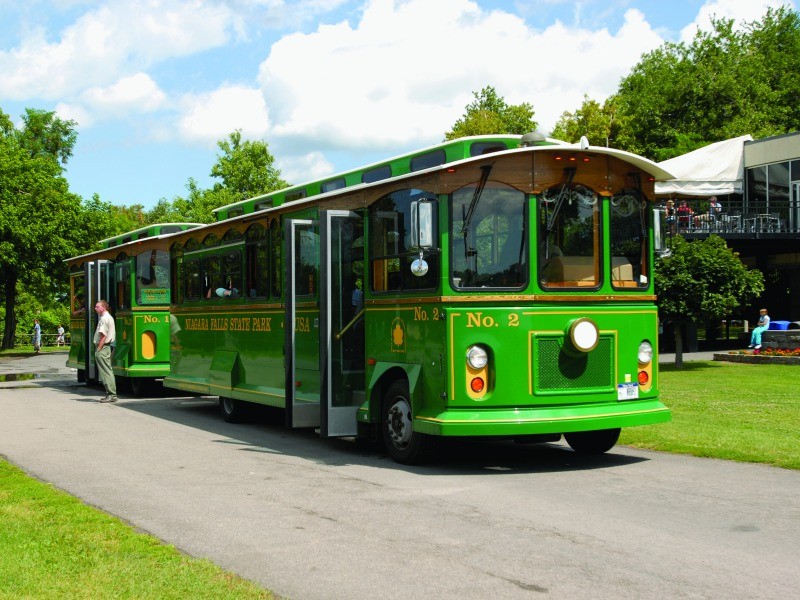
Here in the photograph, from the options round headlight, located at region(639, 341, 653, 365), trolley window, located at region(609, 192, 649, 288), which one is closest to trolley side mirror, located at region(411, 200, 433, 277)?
trolley window, located at region(609, 192, 649, 288)

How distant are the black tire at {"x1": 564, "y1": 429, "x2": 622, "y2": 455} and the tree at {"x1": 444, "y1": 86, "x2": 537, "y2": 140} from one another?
3736 centimetres

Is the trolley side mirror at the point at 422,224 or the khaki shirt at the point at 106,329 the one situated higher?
the trolley side mirror at the point at 422,224

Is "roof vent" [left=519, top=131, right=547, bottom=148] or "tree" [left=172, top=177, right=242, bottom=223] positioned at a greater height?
"tree" [left=172, top=177, right=242, bottom=223]

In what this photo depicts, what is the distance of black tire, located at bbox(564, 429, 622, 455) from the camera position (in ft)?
35.3

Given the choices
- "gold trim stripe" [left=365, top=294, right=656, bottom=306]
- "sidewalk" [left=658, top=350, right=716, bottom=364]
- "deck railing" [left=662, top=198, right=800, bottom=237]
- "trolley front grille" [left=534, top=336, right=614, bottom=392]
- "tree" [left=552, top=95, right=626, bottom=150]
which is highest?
"tree" [left=552, top=95, right=626, bottom=150]

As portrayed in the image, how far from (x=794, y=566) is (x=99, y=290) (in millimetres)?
18440

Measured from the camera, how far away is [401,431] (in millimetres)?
10312

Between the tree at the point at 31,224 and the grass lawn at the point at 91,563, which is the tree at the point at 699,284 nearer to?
the grass lawn at the point at 91,563

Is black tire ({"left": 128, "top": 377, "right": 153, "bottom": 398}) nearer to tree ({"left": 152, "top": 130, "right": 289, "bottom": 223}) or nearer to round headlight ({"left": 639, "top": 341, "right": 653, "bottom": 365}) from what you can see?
round headlight ({"left": 639, "top": 341, "right": 653, "bottom": 365})

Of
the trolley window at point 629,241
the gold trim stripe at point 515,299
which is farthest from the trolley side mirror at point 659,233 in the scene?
the gold trim stripe at point 515,299

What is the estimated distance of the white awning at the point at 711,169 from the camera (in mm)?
35906

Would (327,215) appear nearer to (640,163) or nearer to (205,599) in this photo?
(640,163)

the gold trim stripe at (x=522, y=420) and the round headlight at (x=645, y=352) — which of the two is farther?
the round headlight at (x=645, y=352)

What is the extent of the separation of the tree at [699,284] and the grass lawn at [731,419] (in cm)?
212
